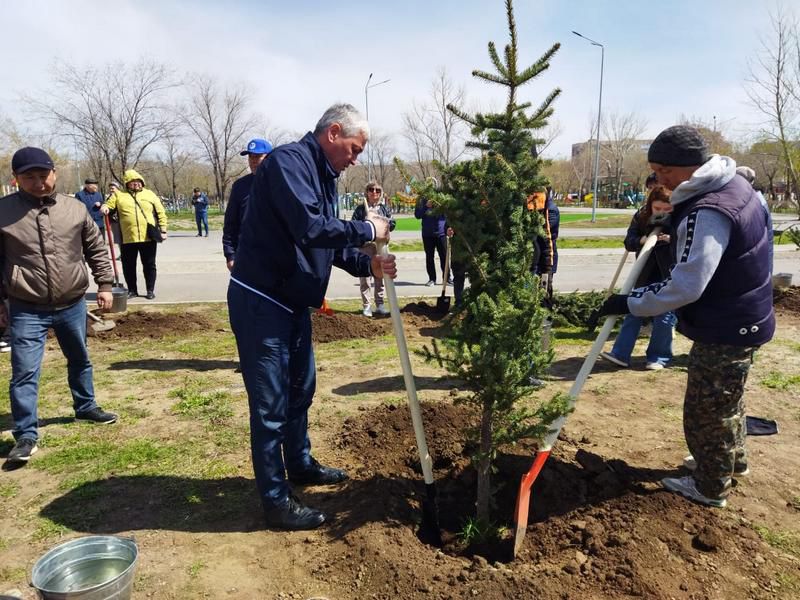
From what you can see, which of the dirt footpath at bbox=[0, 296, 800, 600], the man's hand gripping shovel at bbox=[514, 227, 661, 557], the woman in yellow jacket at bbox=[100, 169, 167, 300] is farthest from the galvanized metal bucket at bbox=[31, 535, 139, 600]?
the woman in yellow jacket at bbox=[100, 169, 167, 300]

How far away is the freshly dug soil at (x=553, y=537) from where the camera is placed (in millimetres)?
2641

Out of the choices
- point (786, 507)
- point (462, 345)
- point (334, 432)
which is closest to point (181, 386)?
point (334, 432)

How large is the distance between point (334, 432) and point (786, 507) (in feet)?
10.1

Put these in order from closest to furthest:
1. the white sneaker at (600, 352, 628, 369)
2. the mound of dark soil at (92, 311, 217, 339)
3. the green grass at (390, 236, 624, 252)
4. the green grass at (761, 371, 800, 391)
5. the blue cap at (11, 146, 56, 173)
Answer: the blue cap at (11, 146, 56, 173)
the green grass at (761, 371, 800, 391)
the white sneaker at (600, 352, 628, 369)
the mound of dark soil at (92, 311, 217, 339)
the green grass at (390, 236, 624, 252)

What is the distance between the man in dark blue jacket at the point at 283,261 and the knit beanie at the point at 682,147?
1.54 m

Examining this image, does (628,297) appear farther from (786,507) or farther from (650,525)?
(786,507)

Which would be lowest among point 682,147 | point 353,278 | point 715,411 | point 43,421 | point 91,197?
point 43,421

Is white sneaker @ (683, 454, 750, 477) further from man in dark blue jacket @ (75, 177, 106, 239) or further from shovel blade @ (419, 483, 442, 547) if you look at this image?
man in dark blue jacket @ (75, 177, 106, 239)

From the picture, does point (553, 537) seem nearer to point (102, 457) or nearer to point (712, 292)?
point (712, 292)

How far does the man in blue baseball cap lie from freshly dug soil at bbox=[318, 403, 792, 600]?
9.24ft

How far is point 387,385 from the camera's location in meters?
5.58

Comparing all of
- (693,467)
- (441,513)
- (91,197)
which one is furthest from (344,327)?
(91,197)

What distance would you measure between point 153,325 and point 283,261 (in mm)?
5828

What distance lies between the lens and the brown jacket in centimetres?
400
